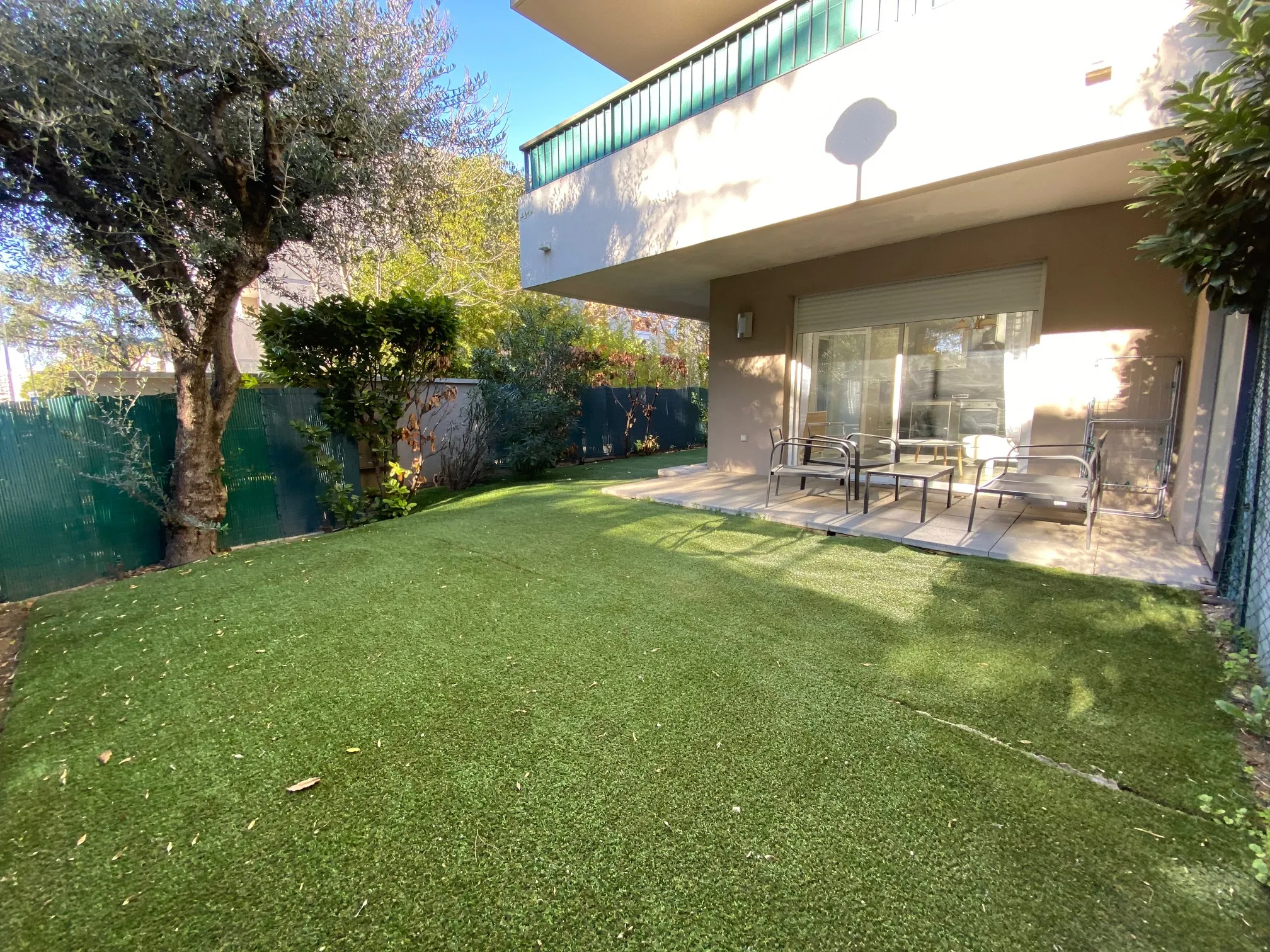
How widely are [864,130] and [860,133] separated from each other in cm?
4

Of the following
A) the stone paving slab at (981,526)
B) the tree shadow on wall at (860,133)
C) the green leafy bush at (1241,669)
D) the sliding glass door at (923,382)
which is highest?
the tree shadow on wall at (860,133)

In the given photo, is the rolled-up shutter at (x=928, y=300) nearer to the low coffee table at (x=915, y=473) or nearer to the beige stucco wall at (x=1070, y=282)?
the beige stucco wall at (x=1070, y=282)

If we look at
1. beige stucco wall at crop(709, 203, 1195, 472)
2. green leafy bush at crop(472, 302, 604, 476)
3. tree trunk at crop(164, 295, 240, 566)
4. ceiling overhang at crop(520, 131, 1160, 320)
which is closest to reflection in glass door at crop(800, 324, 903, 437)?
beige stucco wall at crop(709, 203, 1195, 472)

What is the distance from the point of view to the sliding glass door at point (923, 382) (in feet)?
17.7

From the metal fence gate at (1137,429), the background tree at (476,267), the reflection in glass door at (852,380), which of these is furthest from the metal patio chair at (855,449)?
the background tree at (476,267)

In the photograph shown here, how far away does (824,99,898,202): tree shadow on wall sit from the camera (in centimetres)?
410

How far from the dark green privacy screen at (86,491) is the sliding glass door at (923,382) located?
629 cm

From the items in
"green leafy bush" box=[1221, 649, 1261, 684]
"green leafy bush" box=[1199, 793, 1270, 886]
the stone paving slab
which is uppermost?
the stone paving slab

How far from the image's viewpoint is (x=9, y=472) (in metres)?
3.90

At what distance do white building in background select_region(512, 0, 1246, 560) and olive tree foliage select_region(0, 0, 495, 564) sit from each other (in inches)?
89.8

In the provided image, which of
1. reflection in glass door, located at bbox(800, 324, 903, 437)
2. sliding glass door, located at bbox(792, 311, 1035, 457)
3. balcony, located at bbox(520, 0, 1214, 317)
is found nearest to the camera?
balcony, located at bbox(520, 0, 1214, 317)

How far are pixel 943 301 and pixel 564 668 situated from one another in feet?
18.7

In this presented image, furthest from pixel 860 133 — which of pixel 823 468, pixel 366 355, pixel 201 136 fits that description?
pixel 366 355

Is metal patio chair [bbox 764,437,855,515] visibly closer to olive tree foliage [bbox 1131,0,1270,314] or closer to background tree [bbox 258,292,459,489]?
olive tree foliage [bbox 1131,0,1270,314]
